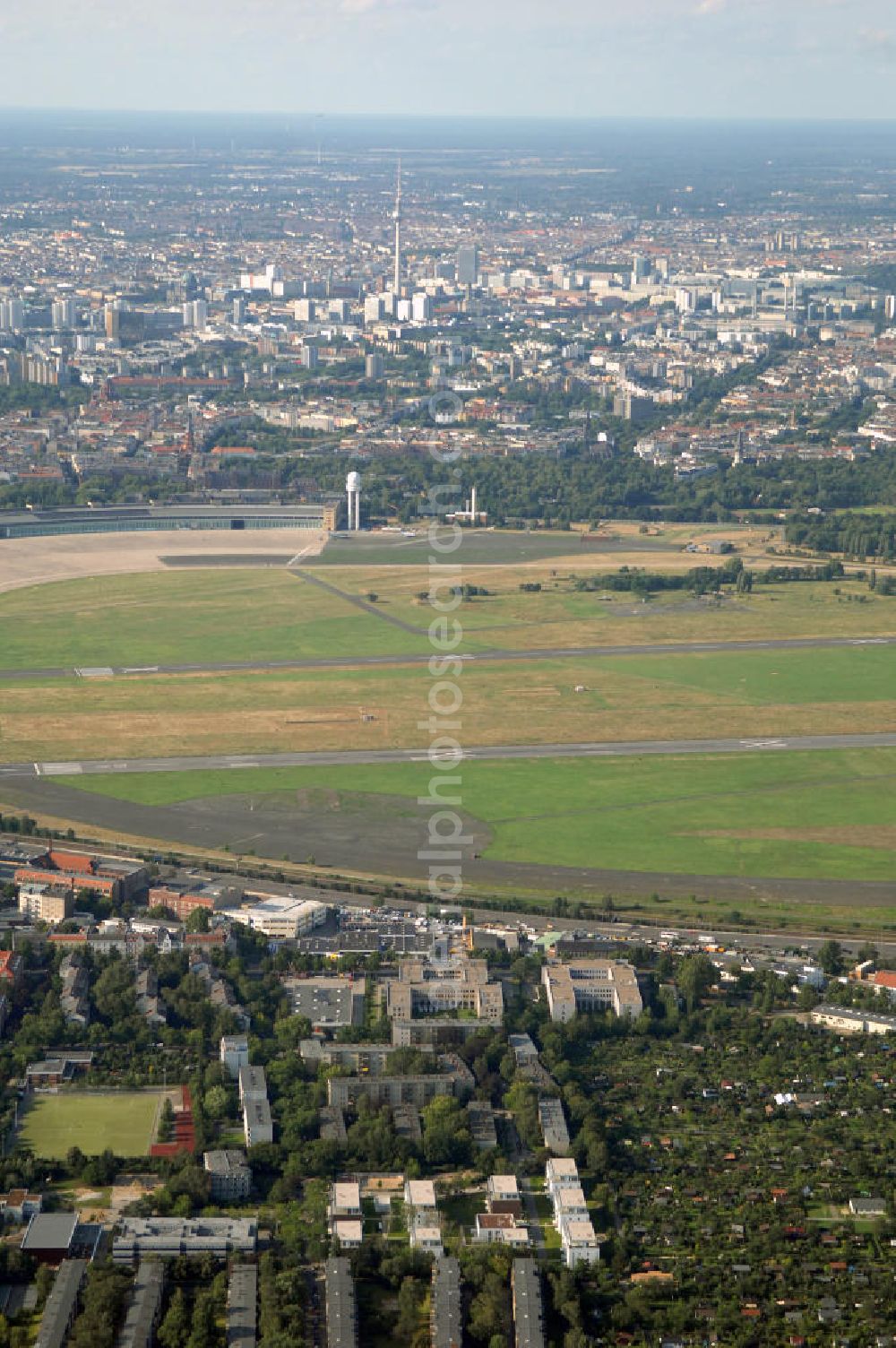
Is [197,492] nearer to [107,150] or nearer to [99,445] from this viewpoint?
[99,445]

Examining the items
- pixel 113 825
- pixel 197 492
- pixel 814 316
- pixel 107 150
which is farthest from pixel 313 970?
pixel 107 150

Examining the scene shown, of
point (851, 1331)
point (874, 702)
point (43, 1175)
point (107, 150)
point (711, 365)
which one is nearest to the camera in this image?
point (851, 1331)

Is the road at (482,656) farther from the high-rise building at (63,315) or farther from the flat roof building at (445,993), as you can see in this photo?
the high-rise building at (63,315)

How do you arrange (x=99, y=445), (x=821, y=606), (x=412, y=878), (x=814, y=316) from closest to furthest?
1. (x=412, y=878)
2. (x=821, y=606)
3. (x=99, y=445)
4. (x=814, y=316)

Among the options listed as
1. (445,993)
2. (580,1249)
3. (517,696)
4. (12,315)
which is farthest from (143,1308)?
(12,315)

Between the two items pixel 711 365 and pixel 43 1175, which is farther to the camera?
pixel 711 365

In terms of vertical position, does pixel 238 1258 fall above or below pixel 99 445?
above

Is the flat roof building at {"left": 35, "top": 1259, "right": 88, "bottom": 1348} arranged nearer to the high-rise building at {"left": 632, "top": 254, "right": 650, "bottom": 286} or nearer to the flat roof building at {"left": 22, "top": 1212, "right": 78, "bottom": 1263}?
the flat roof building at {"left": 22, "top": 1212, "right": 78, "bottom": 1263}

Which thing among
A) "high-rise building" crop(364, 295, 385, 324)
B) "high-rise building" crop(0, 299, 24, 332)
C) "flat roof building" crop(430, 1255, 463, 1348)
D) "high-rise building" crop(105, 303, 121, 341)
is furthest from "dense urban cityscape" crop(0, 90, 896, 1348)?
"high-rise building" crop(364, 295, 385, 324)
